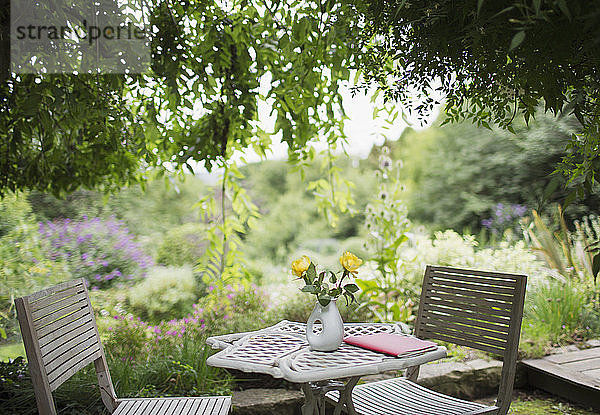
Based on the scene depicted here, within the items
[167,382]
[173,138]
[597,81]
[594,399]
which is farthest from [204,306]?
[597,81]

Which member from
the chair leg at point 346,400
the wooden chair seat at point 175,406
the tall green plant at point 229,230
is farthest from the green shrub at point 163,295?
the chair leg at point 346,400

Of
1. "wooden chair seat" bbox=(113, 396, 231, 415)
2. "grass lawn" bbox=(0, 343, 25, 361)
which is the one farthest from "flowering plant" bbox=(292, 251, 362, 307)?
"grass lawn" bbox=(0, 343, 25, 361)

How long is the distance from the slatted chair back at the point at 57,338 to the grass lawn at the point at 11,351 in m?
1.83

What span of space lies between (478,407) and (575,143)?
1.08 metres

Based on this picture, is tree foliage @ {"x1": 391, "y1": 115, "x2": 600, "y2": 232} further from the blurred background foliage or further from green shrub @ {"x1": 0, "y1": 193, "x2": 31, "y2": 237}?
green shrub @ {"x1": 0, "y1": 193, "x2": 31, "y2": 237}

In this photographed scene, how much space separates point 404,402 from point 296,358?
62cm

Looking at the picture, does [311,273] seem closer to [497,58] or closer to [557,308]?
[497,58]

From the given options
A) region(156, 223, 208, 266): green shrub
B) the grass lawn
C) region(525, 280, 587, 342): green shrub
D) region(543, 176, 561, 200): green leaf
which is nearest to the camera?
region(543, 176, 561, 200): green leaf

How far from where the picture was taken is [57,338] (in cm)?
174

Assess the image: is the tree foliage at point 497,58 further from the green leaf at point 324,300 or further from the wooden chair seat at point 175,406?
the wooden chair seat at point 175,406

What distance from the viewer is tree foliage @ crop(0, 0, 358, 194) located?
2170mm

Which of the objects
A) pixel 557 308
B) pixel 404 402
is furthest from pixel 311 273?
pixel 557 308

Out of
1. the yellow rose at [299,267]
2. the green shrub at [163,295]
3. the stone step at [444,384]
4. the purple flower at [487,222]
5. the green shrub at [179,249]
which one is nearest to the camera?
the yellow rose at [299,267]

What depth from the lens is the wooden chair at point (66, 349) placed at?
1.57 metres
